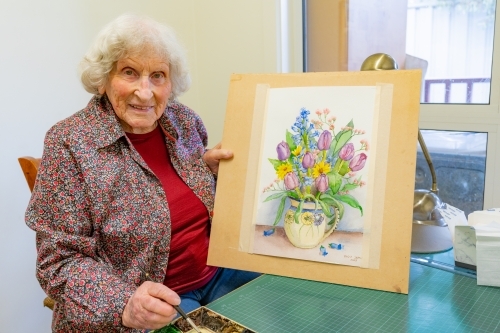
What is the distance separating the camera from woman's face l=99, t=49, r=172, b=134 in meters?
1.08

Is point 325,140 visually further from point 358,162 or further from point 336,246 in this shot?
point 336,246

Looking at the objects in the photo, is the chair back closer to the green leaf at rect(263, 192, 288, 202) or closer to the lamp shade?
the green leaf at rect(263, 192, 288, 202)

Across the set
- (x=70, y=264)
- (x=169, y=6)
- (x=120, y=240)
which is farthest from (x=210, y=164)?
(x=169, y=6)

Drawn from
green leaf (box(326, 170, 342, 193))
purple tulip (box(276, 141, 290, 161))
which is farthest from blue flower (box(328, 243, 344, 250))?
purple tulip (box(276, 141, 290, 161))

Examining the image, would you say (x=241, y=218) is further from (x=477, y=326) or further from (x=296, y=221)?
(x=477, y=326)

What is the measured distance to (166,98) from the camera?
1.15 metres

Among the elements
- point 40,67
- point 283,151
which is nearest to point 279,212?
point 283,151

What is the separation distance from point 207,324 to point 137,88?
0.56 meters

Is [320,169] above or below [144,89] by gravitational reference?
below

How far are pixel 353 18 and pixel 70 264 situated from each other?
51.5 inches

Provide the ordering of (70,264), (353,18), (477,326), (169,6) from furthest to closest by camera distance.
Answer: (169,6), (353,18), (70,264), (477,326)

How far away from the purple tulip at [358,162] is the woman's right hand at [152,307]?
45 cm

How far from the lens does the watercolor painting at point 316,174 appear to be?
961 millimetres

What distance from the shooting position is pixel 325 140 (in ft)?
3.29
